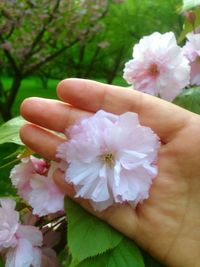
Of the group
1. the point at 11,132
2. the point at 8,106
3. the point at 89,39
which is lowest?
the point at 8,106

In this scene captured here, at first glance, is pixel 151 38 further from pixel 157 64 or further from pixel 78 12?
pixel 78 12

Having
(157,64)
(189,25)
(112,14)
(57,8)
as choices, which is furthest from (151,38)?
(112,14)

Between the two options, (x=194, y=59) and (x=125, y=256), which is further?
(x=194, y=59)

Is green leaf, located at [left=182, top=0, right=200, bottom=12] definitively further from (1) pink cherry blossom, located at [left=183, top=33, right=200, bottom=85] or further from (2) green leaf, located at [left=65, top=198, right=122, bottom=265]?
(2) green leaf, located at [left=65, top=198, right=122, bottom=265]

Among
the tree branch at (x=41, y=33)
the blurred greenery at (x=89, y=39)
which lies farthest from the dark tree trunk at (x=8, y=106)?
the tree branch at (x=41, y=33)

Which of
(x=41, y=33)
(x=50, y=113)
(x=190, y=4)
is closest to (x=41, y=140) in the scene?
(x=50, y=113)

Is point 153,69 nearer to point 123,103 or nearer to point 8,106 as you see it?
point 123,103
